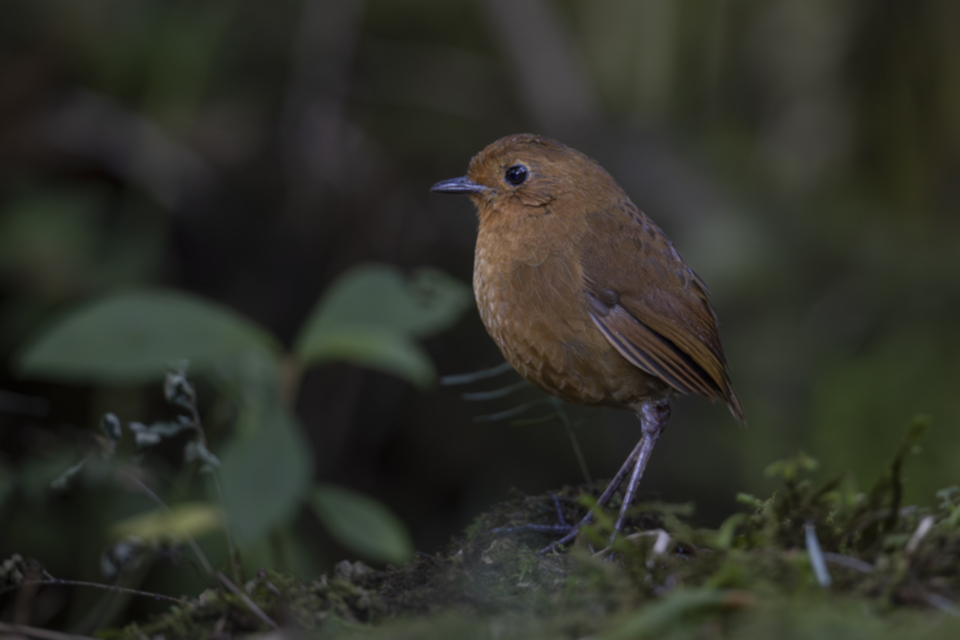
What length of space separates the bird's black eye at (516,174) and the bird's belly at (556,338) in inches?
17.7

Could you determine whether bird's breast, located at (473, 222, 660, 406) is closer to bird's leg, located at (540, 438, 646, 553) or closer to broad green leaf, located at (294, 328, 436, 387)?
bird's leg, located at (540, 438, 646, 553)

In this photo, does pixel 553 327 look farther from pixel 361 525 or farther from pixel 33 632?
pixel 33 632

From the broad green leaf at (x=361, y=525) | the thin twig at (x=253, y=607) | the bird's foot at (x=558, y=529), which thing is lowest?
the broad green leaf at (x=361, y=525)

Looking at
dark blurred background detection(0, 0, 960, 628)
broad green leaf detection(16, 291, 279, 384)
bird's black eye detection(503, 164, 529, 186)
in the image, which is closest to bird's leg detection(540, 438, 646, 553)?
bird's black eye detection(503, 164, 529, 186)

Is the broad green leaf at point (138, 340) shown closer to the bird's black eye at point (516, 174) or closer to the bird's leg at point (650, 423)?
the bird's black eye at point (516, 174)

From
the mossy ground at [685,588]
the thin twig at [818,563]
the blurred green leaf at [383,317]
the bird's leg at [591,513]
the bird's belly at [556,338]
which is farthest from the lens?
the blurred green leaf at [383,317]

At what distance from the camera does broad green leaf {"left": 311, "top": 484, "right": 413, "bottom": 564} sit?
3145mm

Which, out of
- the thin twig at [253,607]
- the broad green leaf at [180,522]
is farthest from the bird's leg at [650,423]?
the broad green leaf at [180,522]

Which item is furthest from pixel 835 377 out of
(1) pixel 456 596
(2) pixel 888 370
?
(1) pixel 456 596

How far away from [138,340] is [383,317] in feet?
3.26

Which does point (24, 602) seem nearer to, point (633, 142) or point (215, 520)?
point (215, 520)

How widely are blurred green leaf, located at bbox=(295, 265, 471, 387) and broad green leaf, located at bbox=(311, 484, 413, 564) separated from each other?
565 mm

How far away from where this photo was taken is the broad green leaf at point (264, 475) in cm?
285

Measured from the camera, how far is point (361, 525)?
128 inches
